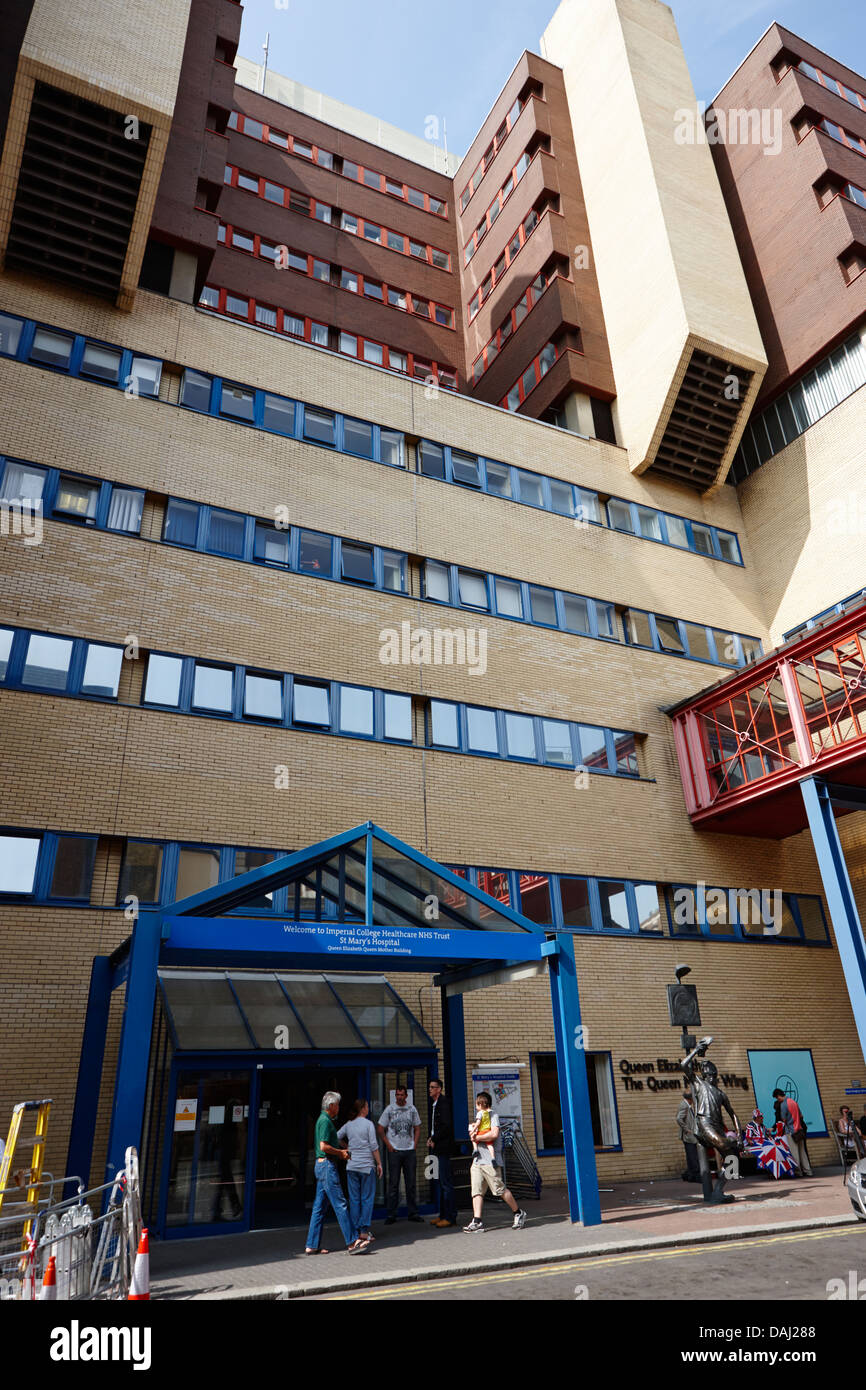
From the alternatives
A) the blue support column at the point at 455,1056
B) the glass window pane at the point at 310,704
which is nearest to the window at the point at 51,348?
the glass window pane at the point at 310,704

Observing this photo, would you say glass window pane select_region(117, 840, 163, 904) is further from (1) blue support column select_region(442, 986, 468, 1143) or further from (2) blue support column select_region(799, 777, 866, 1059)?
(2) blue support column select_region(799, 777, 866, 1059)

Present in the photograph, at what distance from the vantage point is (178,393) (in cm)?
1966

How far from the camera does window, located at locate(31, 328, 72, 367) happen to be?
59.7ft

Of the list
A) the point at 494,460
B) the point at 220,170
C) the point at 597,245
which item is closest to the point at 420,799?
the point at 494,460

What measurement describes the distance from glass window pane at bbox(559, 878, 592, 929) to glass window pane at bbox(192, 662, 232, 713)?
8.16 meters

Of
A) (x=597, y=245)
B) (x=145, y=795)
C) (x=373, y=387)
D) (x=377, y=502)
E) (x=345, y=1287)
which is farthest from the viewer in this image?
(x=597, y=245)

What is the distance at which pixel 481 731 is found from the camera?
20.1 metres

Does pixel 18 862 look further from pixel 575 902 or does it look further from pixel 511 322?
pixel 511 322

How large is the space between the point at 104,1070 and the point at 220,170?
23.8m

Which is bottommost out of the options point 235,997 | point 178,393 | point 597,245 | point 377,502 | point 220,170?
point 235,997

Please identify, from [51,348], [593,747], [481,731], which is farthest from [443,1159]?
[51,348]

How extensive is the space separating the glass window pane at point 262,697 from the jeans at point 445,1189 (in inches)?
340
